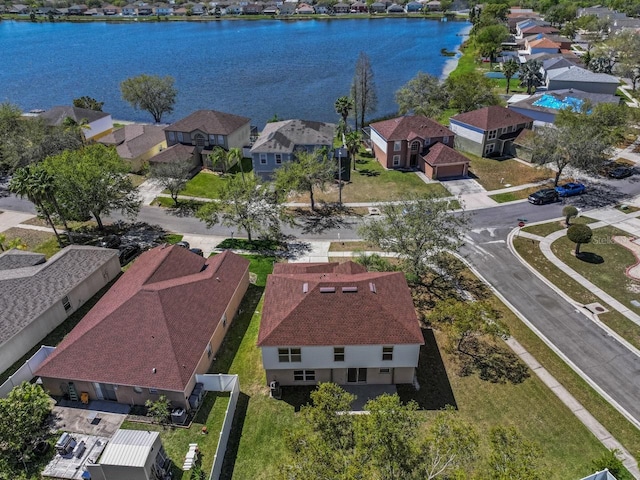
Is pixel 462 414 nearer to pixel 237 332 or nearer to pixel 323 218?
pixel 237 332

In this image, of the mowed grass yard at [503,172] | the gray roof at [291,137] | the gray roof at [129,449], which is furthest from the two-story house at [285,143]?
the gray roof at [129,449]

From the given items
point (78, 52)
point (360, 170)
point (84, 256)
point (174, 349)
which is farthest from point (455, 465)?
point (78, 52)

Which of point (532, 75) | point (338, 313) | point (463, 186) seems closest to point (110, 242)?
point (338, 313)

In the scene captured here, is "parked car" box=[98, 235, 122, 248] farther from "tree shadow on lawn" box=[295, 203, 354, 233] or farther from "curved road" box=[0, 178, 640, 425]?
"tree shadow on lawn" box=[295, 203, 354, 233]

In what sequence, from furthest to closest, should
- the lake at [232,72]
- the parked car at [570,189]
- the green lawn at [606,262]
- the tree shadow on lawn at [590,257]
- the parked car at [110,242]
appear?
the lake at [232,72], the parked car at [570,189], the parked car at [110,242], the tree shadow on lawn at [590,257], the green lawn at [606,262]

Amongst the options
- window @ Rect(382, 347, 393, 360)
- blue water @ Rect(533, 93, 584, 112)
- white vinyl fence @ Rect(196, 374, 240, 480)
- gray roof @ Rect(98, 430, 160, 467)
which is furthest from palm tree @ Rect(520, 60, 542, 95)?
gray roof @ Rect(98, 430, 160, 467)

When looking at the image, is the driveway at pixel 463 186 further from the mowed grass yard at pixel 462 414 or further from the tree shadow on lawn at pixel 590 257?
the mowed grass yard at pixel 462 414

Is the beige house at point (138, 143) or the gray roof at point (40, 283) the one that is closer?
the gray roof at point (40, 283)
